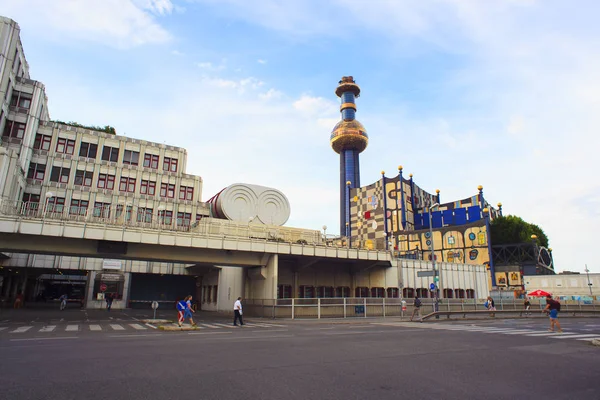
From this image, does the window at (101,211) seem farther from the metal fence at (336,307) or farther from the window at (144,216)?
the metal fence at (336,307)

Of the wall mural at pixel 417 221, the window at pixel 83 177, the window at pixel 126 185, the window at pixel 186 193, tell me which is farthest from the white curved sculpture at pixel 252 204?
the wall mural at pixel 417 221

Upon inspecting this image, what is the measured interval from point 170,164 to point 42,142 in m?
15.1

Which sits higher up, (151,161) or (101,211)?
(151,161)

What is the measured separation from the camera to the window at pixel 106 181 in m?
48.5

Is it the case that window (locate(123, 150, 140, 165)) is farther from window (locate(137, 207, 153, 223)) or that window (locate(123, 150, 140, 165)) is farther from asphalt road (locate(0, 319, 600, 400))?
asphalt road (locate(0, 319, 600, 400))

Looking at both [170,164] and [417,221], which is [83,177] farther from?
[417,221]

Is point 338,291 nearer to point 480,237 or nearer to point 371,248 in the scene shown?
point 371,248

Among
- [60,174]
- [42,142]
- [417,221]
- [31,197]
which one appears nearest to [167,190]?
[60,174]

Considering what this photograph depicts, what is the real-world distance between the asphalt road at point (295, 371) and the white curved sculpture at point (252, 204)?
3027cm

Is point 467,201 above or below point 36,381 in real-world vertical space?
above

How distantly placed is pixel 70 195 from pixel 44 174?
3719 mm

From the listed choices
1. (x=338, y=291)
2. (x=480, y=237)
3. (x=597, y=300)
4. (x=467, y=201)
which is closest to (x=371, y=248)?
(x=338, y=291)

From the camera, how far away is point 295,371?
286 inches

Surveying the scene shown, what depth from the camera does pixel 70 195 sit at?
4619cm
